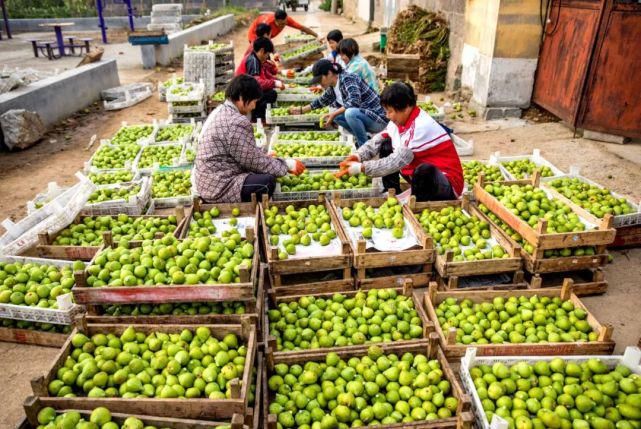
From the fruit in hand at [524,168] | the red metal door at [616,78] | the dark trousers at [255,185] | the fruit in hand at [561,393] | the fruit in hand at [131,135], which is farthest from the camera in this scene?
the fruit in hand at [131,135]

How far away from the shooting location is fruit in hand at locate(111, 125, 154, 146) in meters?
8.31

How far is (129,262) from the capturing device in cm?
391

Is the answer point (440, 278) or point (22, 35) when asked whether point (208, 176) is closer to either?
point (440, 278)

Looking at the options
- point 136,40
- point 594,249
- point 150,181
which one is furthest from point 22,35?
point 594,249

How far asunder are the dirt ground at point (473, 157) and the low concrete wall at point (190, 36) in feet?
19.4

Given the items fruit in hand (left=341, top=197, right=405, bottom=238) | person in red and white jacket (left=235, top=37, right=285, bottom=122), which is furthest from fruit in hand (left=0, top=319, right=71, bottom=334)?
person in red and white jacket (left=235, top=37, right=285, bottom=122)

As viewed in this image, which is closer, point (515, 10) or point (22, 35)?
point (515, 10)

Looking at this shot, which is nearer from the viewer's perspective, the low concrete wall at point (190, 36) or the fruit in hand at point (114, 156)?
the fruit in hand at point (114, 156)

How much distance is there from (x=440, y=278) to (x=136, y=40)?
52.6 ft

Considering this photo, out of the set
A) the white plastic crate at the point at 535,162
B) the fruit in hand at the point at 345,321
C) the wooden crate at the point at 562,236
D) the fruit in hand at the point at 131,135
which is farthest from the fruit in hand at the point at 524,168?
the fruit in hand at the point at 131,135

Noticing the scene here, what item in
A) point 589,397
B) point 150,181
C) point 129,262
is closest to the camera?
point 589,397

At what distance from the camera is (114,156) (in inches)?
299

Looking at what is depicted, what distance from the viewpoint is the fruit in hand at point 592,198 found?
5.11m

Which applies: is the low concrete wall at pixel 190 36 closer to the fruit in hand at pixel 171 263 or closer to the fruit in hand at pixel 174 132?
the fruit in hand at pixel 174 132
